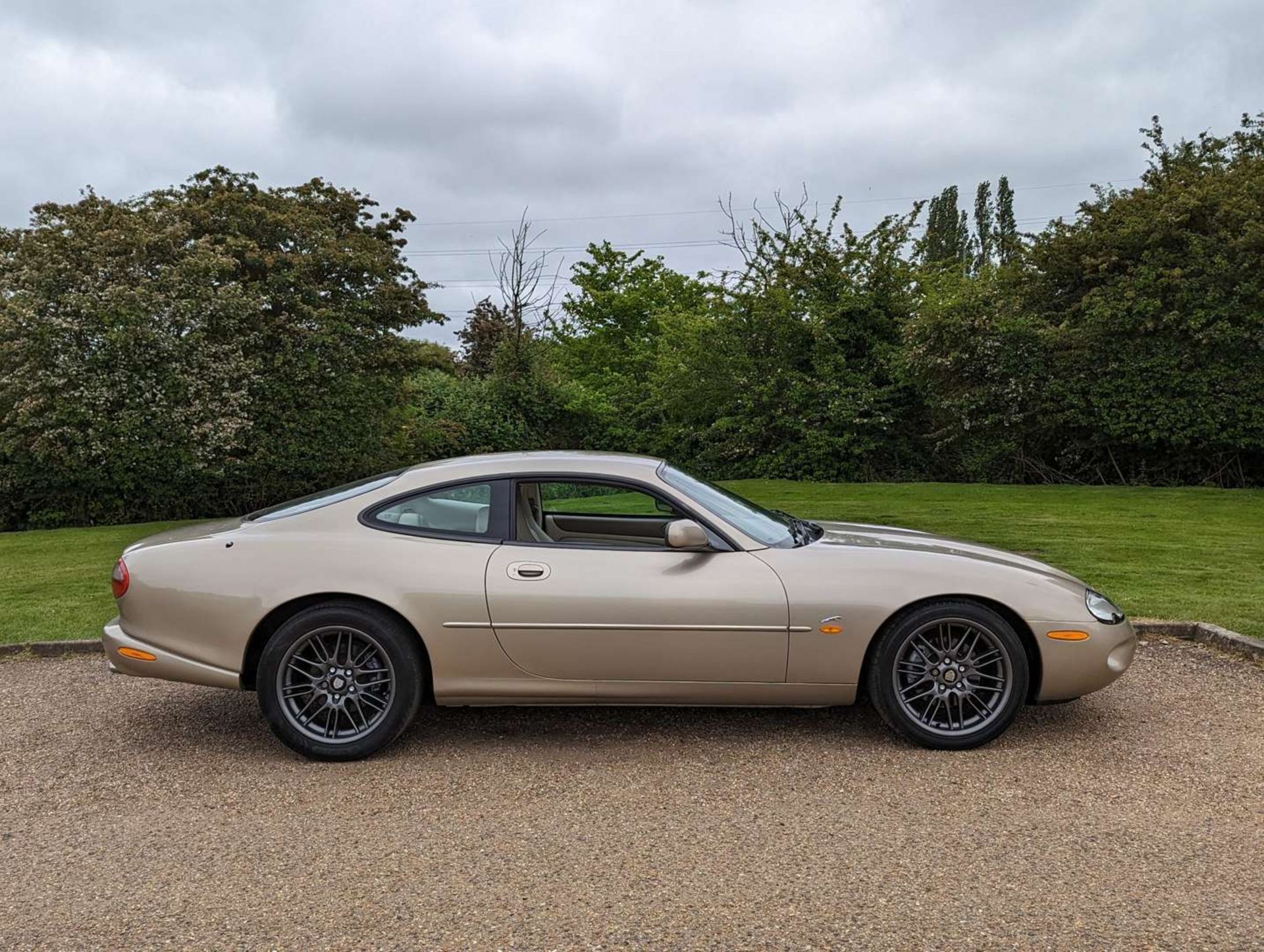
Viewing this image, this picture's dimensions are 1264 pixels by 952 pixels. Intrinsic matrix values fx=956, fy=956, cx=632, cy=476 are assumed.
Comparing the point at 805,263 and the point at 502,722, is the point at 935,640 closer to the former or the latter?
the point at 502,722

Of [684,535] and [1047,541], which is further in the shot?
[1047,541]

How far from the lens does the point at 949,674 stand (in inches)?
167

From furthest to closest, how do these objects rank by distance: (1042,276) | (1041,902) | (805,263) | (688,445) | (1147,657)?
(688,445), (805,263), (1042,276), (1147,657), (1041,902)

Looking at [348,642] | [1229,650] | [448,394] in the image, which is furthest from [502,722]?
[448,394]

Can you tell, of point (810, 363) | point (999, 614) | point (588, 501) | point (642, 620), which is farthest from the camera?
point (810, 363)

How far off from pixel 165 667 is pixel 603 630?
2006mm

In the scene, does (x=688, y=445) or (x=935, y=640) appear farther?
(x=688, y=445)

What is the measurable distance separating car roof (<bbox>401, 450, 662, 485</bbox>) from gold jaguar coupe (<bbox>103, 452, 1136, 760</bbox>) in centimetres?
34

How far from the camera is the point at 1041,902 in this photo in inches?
115

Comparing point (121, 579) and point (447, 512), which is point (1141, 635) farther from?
point (121, 579)

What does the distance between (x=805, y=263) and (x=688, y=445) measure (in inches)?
224

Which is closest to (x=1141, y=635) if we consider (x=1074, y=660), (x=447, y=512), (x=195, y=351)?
(x=1074, y=660)

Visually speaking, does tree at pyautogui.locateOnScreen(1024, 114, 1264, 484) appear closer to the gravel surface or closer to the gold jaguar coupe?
the gravel surface

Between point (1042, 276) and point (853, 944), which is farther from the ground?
point (1042, 276)
